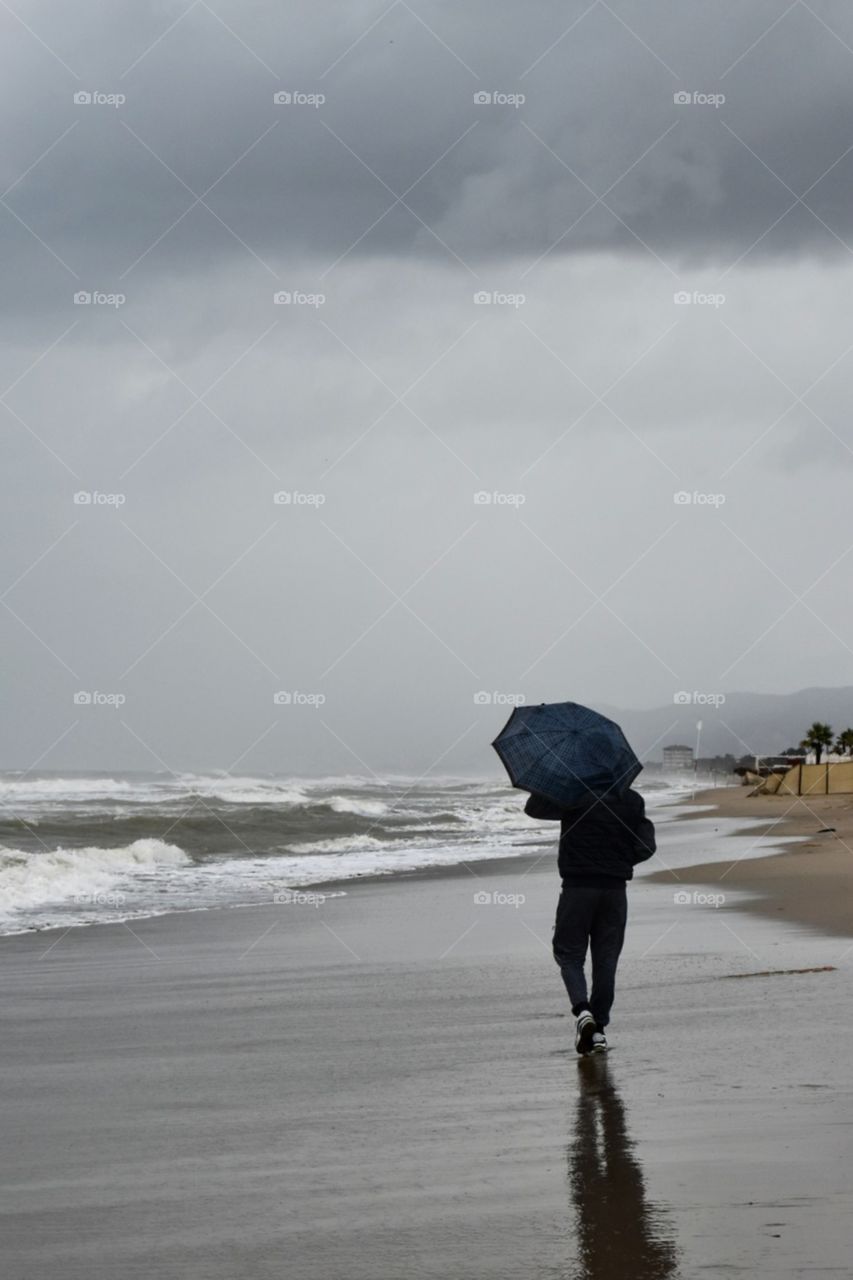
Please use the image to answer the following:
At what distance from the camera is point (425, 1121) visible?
18.1 feet

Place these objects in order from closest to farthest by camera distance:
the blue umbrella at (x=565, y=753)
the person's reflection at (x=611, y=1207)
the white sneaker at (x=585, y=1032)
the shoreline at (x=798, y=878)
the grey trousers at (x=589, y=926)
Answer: the person's reflection at (x=611, y=1207)
the white sneaker at (x=585, y=1032)
the grey trousers at (x=589, y=926)
the blue umbrella at (x=565, y=753)
the shoreline at (x=798, y=878)

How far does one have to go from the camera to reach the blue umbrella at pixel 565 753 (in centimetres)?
742

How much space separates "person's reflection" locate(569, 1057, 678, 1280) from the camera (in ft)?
12.3

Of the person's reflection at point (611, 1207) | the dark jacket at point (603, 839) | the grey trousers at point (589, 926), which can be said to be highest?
the dark jacket at point (603, 839)

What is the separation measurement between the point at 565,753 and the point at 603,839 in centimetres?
48

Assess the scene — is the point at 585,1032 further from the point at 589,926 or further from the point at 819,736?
the point at 819,736

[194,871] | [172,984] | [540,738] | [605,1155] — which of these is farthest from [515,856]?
[605,1155]

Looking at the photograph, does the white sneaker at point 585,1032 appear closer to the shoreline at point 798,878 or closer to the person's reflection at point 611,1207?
the person's reflection at point 611,1207

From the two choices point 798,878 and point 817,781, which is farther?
point 817,781

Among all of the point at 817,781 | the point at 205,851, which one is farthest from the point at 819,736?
the point at 205,851

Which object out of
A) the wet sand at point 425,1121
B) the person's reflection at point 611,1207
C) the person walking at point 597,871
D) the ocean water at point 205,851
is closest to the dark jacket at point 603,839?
the person walking at point 597,871

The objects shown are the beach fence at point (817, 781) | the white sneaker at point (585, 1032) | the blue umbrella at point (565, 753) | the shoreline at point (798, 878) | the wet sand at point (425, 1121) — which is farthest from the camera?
the beach fence at point (817, 781)

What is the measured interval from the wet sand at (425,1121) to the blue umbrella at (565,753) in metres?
1.25

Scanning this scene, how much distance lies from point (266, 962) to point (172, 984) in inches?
46.7
